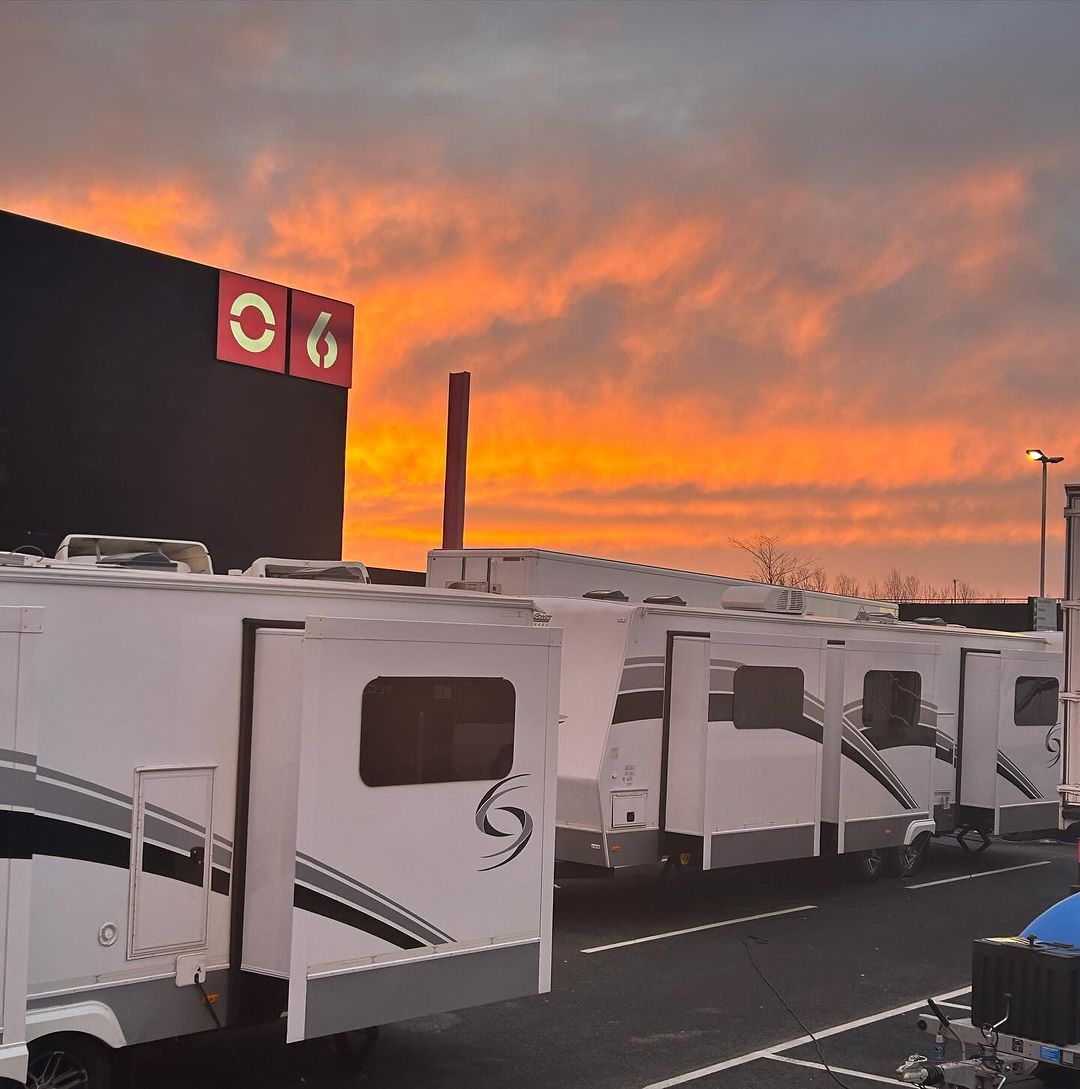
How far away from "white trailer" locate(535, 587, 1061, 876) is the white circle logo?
11.2 meters

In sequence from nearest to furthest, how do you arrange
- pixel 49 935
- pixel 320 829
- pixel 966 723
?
pixel 49 935, pixel 320 829, pixel 966 723

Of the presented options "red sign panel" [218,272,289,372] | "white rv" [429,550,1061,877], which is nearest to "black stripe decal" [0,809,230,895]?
"white rv" [429,550,1061,877]

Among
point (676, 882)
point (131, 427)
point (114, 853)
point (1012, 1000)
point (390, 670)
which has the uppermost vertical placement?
point (131, 427)

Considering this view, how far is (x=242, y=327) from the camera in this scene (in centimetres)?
2303

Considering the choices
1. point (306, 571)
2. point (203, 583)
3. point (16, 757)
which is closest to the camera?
point (16, 757)

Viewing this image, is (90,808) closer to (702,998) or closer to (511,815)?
(511,815)

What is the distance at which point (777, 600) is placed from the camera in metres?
15.1

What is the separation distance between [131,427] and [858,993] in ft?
48.1

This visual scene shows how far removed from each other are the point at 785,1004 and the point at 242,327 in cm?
1592

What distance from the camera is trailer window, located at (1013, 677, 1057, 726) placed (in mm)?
18312

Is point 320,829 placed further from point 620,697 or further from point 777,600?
point 777,600

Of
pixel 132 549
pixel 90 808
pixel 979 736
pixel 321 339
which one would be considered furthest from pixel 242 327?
pixel 90 808

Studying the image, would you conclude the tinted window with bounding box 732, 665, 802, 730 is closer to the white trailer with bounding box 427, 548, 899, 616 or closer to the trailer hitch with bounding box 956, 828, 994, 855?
the white trailer with bounding box 427, 548, 899, 616

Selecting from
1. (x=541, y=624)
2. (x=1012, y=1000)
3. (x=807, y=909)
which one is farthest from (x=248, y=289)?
(x=1012, y=1000)
